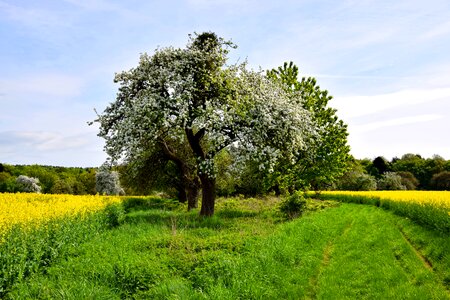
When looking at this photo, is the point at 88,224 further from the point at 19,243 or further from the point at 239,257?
the point at 239,257

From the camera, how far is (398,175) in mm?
100312

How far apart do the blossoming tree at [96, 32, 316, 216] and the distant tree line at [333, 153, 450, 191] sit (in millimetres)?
64252

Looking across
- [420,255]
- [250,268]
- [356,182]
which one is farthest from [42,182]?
[250,268]

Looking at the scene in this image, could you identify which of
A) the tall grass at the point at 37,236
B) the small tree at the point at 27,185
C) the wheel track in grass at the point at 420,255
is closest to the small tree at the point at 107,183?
the small tree at the point at 27,185

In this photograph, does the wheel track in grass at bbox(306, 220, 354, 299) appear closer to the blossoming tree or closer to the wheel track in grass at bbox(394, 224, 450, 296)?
the wheel track in grass at bbox(394, 224, 450, 296)

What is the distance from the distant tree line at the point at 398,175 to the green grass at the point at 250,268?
68742 millimetres

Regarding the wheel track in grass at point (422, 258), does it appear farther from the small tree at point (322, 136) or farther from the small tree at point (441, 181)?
the small tree at point (441, 181)

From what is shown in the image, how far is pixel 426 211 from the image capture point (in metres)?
24.1

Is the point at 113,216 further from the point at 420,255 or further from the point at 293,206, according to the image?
the point at 420,255

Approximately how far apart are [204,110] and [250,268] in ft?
41.2

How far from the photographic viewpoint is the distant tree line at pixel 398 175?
86.2 meters

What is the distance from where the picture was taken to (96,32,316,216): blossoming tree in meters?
23.5

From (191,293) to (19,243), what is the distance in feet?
23.1

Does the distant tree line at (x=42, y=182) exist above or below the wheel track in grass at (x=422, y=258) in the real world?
above
